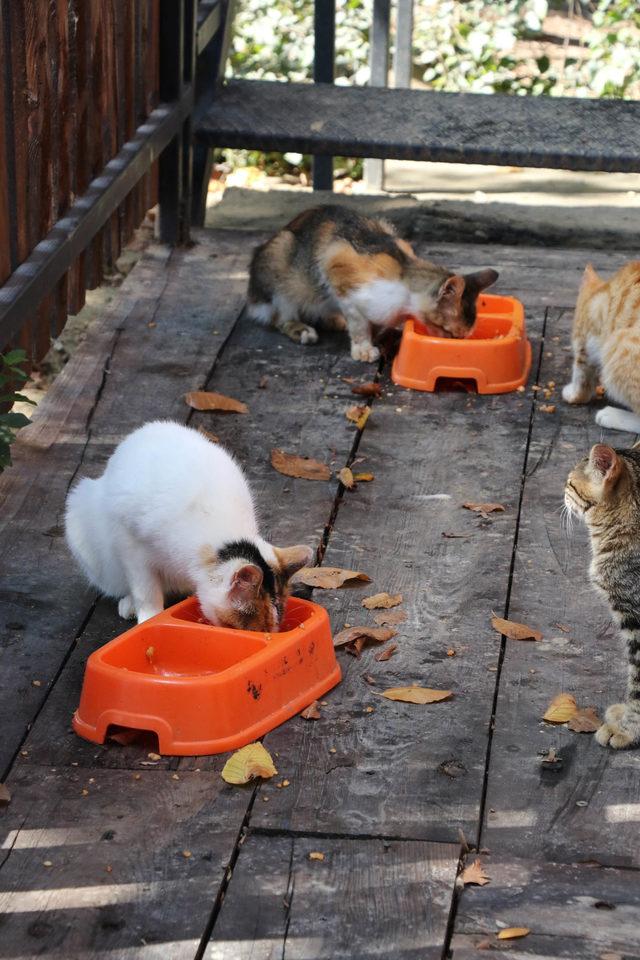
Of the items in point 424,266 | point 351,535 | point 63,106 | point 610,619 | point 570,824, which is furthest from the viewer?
point 424,266

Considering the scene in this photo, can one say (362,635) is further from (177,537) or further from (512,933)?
(512,933)

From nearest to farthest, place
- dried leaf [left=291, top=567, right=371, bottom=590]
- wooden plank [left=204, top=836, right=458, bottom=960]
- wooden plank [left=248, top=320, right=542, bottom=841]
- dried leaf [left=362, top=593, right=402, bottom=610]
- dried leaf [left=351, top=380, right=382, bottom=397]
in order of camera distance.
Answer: wooden plank [left=204, top=836, right=458, bottom=960] → wooden plank [left=248, top=320, right=542, bottom=841] → dried leaf [left=362, top=593, right=402, bottom=610] → dried leaf [left=291, top=567, right=371, bottom=590] → dried leaf [left=351, top=380, right=382, bottom=397]

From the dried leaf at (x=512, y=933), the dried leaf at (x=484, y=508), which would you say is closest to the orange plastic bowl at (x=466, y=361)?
the dried leaf at (x=484, y=508)

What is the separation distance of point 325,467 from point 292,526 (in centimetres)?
53

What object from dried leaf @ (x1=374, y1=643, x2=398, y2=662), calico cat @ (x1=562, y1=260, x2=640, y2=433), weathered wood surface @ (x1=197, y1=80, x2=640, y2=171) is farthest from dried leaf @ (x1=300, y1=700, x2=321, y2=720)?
weathered wood surface @ (x1=197, y1=80, x2=640, y2=171)

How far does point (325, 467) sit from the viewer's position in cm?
539

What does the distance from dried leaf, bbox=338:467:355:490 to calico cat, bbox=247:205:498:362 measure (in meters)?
1.26

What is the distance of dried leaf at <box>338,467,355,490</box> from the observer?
5.24 metres

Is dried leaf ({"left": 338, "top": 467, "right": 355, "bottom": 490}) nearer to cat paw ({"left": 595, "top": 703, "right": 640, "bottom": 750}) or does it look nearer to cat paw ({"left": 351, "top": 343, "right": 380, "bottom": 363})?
cat paw ({"left": 351, "top": 343, "right": 380, "bottom": 363})

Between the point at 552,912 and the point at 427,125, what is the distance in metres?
5.65

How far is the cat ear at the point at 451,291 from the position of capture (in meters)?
6.12

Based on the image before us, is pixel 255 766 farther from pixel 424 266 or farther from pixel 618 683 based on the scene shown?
pixel 424 266

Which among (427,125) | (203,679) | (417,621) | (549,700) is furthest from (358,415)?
(427,125)

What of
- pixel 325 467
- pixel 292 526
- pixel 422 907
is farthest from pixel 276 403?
pixel 422 907
